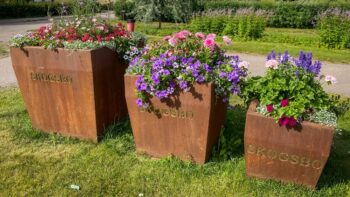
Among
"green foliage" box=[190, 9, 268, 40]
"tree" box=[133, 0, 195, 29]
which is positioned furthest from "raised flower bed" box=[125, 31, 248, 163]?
"tree" box=[133, 0, 195, 29]

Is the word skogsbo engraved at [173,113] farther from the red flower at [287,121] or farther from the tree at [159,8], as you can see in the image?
the tree at [159,8]

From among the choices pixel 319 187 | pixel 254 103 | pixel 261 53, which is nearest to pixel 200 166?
pixel 254 103

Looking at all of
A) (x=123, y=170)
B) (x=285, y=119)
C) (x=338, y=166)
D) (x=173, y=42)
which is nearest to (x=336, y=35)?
(x=338, y=166)

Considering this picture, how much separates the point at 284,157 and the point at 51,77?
2.55 m

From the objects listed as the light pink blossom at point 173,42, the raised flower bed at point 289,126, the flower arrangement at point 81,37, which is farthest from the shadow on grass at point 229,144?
the flower arrangement at point 81,37

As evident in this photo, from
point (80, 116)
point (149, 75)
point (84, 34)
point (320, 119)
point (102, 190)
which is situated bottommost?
point (102, 190)

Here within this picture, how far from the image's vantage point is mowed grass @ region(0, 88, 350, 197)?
3209mm

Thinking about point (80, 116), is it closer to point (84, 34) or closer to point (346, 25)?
point (84, 34)

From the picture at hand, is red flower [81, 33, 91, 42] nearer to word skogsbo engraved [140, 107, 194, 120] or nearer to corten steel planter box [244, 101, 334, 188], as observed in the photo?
word skogsbo engraved [140, 107, 194, 120]

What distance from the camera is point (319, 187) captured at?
3248 mm

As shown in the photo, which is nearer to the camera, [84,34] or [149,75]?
[149,75]

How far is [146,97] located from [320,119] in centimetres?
156

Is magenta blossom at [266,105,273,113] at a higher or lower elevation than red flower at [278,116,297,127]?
higher

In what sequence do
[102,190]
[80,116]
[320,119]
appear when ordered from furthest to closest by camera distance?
[80,116] < [102,190] < [320,119]
